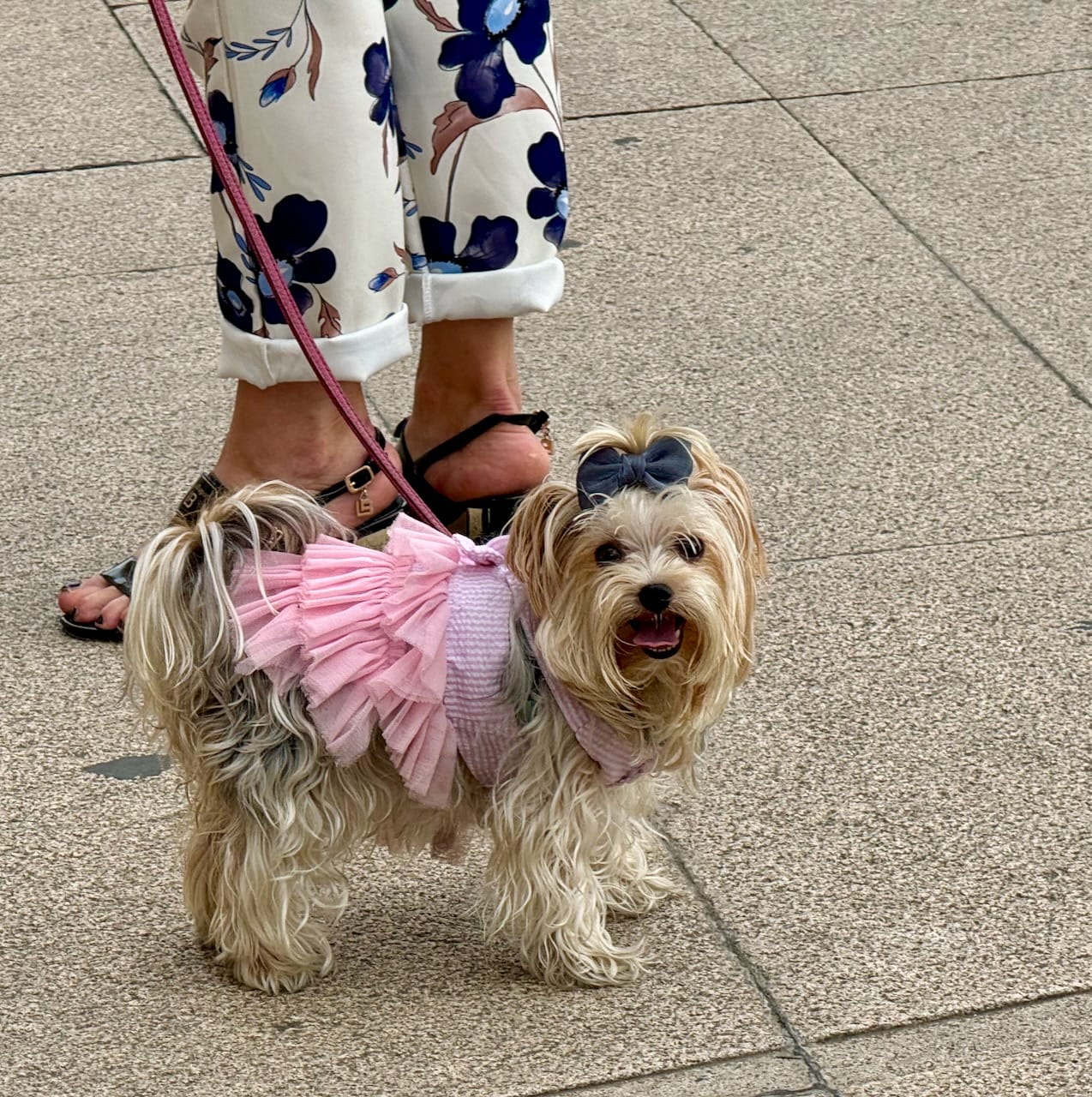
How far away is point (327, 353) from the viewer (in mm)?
3475

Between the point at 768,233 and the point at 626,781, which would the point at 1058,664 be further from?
the point at 768,233

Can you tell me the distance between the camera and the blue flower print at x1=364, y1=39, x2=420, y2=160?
331 cm

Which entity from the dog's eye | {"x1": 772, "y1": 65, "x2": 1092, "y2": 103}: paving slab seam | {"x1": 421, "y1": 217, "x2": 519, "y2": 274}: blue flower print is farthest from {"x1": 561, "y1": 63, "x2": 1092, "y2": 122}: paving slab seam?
the dog's eye

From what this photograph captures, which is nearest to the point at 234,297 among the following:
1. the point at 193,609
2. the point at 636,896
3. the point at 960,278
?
the point at 193,609

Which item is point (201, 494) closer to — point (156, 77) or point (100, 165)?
point (100, 165)

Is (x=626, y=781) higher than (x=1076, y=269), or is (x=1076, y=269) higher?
(x=626, y=781)

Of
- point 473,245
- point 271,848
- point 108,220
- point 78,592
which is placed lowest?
point 108,220

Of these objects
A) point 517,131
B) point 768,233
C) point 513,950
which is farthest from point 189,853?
point 768,233

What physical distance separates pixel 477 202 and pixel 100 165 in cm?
285

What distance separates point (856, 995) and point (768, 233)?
10.3 ft

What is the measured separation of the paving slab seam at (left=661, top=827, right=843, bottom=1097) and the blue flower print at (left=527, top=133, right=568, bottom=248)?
1184mm

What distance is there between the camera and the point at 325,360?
3.47 m

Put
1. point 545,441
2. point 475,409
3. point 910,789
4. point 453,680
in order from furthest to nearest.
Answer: point 545,441, point 475,409, point 910,789, point 453,680

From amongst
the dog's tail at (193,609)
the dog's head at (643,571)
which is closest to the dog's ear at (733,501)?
the dog's head at (643,571)
